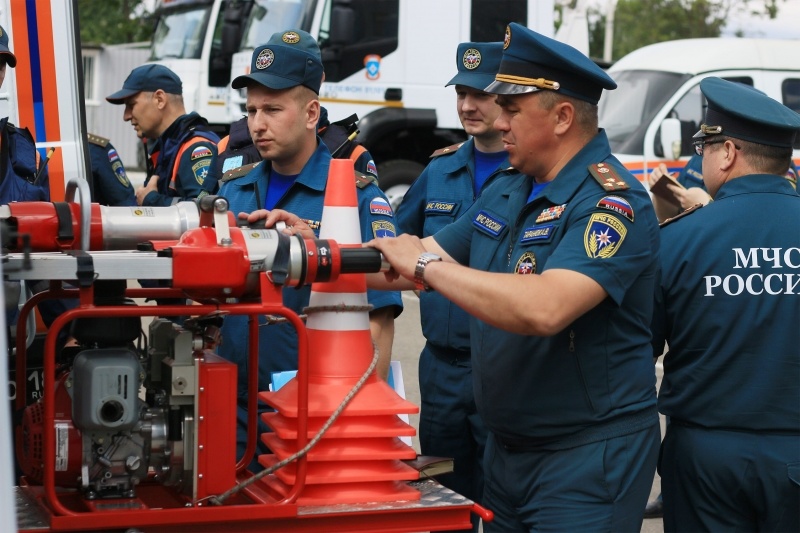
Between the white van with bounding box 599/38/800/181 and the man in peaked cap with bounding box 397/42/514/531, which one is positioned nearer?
the man in peaked cap with bounding box 397/42/514/531

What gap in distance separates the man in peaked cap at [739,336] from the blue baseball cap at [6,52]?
2.49 meters

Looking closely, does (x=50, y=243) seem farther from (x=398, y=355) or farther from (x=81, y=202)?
(x=398, y=355)

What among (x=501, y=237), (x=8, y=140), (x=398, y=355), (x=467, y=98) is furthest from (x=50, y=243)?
(x=398, y=355)

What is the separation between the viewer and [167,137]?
6.76 metres

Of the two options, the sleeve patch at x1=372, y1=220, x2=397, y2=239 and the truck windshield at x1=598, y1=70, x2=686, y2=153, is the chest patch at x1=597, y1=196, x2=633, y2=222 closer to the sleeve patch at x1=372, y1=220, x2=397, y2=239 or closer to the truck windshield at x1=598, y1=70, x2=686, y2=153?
the sleeve patch at x1=372, y1=220, x2=397, y2=239

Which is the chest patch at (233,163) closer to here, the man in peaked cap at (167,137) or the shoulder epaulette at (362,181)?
the man in peaked cap at (167,137)

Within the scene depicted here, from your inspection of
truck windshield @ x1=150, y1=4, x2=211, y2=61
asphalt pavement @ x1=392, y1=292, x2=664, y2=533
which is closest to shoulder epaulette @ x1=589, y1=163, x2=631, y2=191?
asphalt pavement @ x1=392, y1=292, x2=664, y2=533

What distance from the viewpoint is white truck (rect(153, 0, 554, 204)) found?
40.1ft

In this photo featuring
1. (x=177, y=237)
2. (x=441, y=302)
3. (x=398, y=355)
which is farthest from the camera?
(x=398, y=355)

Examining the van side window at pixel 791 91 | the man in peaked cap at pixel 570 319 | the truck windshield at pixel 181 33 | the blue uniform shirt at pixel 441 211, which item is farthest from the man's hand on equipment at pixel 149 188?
the van side window at pixel 791 91

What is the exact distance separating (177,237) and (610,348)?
114 cm

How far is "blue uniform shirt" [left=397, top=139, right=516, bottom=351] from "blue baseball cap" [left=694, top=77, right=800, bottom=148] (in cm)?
90

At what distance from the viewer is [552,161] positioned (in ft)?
10.5

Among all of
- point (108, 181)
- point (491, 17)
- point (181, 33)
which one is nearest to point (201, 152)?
point (108, 181)
